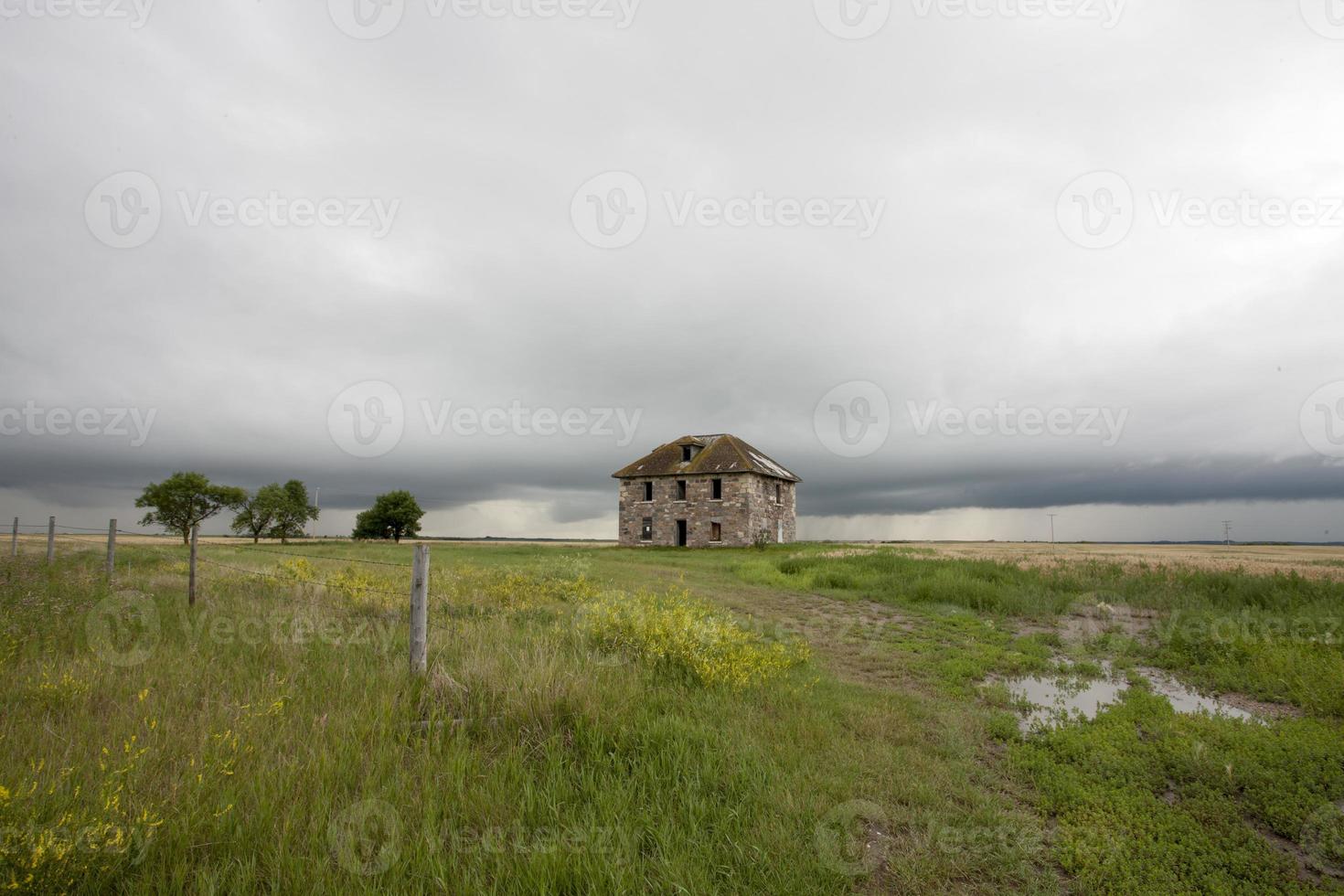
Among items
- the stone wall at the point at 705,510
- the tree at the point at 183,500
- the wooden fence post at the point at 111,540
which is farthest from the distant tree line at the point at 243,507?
the wooden fence post at the point at 111,540

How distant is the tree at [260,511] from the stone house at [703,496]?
113ft

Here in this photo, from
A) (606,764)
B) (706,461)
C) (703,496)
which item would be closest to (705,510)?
(703,496)

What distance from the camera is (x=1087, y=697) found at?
25.9 feet

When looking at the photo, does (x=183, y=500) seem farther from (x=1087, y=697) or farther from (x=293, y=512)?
(x=1087, y=697)

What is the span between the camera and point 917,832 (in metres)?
4.16

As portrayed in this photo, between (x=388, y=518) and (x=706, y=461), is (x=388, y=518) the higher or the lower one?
the lower one

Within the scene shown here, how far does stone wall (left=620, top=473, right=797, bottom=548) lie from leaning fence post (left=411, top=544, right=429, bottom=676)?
37.7 metres

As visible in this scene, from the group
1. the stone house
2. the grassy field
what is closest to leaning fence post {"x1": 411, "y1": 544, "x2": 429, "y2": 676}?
the grassy field

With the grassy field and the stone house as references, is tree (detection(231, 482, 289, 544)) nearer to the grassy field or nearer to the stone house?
the stone house

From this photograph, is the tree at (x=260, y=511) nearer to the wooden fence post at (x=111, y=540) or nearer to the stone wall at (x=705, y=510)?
the stone wall at (x=705, y=510)

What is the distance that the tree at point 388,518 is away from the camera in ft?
206

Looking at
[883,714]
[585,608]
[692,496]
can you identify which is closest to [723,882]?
[883,714]

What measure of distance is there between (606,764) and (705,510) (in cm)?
4023

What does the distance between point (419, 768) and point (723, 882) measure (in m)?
Result: 2.42
